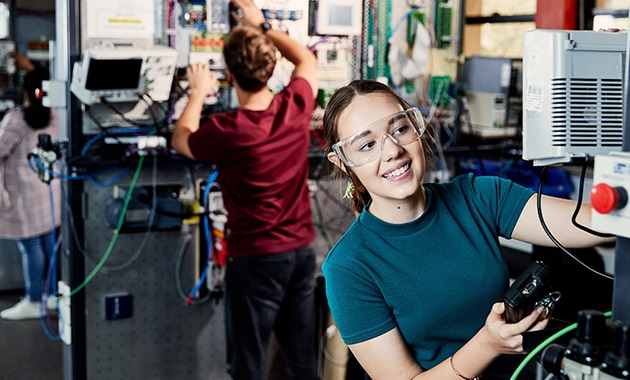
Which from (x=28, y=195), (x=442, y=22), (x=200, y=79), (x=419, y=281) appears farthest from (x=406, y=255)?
(x=28, y=195)

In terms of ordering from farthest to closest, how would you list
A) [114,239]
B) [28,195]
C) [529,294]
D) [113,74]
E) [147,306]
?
[28,195] < [147,306] < [114,239] < [113,74] < [529,294]

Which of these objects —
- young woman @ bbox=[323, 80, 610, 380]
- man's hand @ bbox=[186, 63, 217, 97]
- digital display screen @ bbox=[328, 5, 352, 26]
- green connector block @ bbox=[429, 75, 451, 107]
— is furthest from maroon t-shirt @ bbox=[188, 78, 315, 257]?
young woman @ bbox=[323, 80, 610, 380]

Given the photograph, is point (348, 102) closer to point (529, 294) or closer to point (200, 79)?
point (529, 294)

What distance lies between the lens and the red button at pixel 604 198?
1.21 metres

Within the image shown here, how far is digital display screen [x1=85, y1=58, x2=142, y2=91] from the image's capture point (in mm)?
3537

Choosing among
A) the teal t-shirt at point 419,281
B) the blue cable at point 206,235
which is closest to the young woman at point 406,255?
the teal t-shirt at point 419,281

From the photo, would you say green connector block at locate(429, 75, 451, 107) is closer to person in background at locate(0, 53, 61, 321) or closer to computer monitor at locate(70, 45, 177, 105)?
computer monitor at locate(70, 45, 177, 105)

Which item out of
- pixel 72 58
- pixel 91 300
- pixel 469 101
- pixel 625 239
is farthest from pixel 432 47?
pixel 625 239

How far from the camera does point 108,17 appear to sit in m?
3.68

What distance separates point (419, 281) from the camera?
1762mm

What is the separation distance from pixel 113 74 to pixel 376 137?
213 centimetres

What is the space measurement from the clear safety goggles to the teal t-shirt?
0.14m

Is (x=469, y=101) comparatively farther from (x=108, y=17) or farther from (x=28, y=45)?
(x=28, y=45)

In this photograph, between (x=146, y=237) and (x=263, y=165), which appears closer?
(x=263, y=165)
